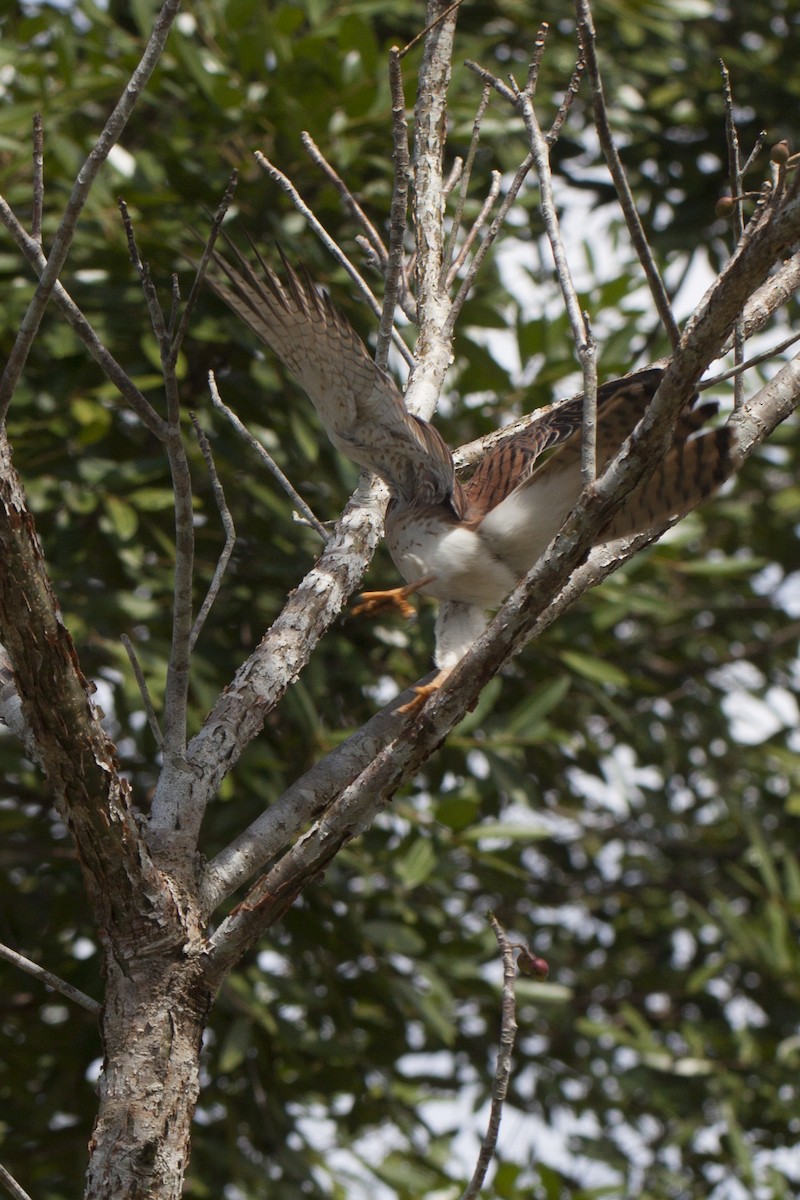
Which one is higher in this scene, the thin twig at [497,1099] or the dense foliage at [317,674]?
the dense foliage at [317,674]

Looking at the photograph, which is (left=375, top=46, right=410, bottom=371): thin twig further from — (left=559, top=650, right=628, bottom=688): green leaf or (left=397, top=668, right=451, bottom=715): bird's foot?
(left=559, top=650, right=628, bottom=688): green leaf

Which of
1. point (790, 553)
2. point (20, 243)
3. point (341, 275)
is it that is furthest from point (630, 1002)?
point (20, 243)

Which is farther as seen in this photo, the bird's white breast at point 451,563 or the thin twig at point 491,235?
the bird's white breast at point 451,563

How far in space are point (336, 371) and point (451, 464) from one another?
0.32 m

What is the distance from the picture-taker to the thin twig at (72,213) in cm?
128

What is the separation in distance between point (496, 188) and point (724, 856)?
2.68 meters

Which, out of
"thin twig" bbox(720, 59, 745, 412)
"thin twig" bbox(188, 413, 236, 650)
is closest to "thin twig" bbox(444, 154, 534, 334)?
"thin twig" bbox(720, 59, 745, 412)

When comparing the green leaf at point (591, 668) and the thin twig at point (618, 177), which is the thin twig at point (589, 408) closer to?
the thin twig at point (618, 177)

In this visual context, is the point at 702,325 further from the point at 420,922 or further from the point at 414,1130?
the point at 414,1130

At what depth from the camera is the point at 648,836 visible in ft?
14.3

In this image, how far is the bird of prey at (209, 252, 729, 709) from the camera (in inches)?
69.7

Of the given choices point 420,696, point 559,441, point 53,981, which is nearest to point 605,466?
point 559,441

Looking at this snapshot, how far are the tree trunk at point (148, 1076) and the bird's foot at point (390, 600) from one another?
849 millimetres

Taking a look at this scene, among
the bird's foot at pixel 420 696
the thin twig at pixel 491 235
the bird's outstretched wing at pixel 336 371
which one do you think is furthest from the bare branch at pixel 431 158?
the bird's foot at pixel 420 696
